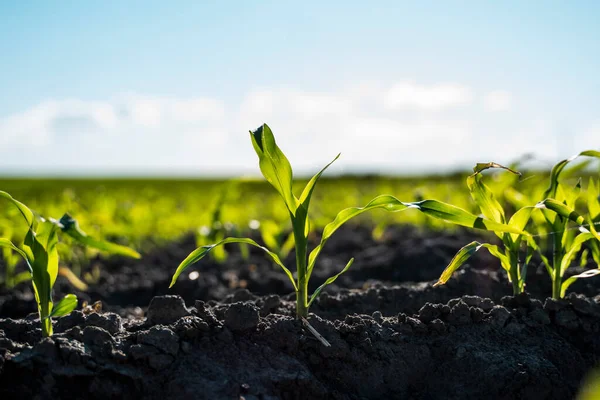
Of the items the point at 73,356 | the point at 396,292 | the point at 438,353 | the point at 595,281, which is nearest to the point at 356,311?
the point at 396,292

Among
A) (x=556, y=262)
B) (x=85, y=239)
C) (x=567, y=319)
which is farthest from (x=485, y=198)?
(x=85, y=239)

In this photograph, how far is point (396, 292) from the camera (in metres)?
2.40

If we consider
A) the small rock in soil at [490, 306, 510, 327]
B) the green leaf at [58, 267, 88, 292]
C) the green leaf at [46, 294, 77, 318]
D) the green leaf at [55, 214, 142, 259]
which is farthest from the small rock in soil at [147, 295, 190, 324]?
the green leaf at [58, 267, 88, 292]

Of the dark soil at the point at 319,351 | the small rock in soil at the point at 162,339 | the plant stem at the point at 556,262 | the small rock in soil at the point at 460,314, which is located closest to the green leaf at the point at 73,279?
the dark soil at the point at 319,351

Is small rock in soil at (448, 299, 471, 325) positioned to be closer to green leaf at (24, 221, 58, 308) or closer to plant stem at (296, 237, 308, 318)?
plant stem at (296, 237, 308, 318)

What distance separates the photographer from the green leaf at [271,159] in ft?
5.79

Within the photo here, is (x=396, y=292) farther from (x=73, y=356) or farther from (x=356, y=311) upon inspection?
(x=73, y=356)

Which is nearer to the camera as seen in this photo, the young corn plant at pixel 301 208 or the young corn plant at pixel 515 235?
the young corn plant at pixel 301 208

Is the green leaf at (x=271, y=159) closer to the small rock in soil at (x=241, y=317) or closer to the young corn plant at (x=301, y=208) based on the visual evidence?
the young corn plant at (x=301, y=208)

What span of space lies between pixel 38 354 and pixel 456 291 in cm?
172

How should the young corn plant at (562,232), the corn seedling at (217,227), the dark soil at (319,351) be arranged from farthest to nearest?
the corn seedling at (217,227) → the young corn plant at (562,232) → the dark soil at (319,351)

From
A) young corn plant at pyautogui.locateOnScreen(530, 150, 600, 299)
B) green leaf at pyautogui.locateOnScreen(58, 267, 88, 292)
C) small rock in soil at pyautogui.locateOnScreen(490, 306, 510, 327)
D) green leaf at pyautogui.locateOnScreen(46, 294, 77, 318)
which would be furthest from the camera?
green leaf at pyautogui.locateOnScreen(58, 267, 88, 292)

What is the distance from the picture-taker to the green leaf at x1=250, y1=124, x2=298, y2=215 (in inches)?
69.4

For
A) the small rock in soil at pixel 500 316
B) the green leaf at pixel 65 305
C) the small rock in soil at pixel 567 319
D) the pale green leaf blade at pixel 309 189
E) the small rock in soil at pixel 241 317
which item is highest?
the pale green leaf blade at pixel 309 189
